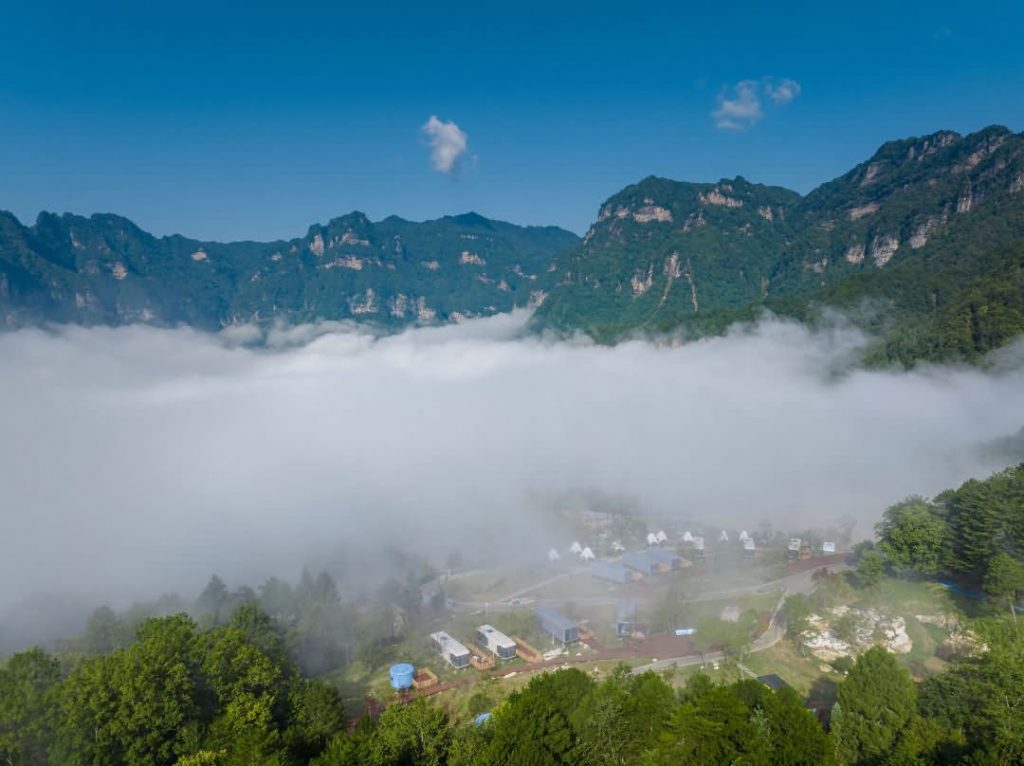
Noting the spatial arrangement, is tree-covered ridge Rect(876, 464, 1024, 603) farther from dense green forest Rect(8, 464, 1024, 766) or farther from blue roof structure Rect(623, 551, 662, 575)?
blue roof structure Rect(623, 551, 662, 575)

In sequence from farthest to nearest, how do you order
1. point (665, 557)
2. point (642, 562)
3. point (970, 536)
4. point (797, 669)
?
point (665, 557), point (642, 562), point (970, 536), point (797, 669)

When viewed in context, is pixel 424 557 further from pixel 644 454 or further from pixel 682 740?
pixel 682 740

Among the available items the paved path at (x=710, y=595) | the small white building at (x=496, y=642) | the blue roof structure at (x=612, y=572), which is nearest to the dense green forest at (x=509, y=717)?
the small white building at (x=496, y=642)

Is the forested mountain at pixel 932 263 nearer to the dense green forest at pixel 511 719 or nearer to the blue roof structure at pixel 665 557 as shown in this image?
the blue roof structure at pixel 665 557

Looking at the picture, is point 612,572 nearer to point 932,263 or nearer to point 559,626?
point 559,626

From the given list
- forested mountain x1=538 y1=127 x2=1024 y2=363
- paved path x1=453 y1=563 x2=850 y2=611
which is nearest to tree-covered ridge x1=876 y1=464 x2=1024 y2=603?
paved path x1=453 y1=563 x2=850 y2=611

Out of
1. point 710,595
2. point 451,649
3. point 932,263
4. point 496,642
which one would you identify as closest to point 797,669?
point 710,595

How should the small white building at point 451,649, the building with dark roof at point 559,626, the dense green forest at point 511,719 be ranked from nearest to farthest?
the dense green forest at point 511,719
the small white building at point 451,649
the building with dark roof at point 559,626
